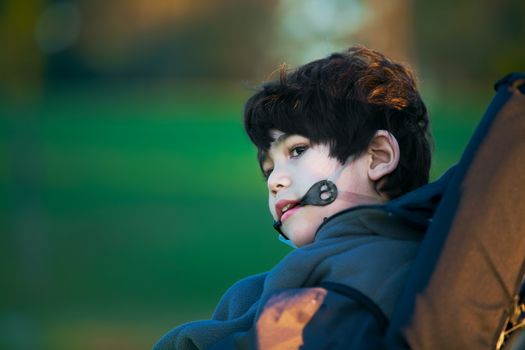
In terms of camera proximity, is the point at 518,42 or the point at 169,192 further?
the point at 518,42

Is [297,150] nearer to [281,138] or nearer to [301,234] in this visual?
[281,138]

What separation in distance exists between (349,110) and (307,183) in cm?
21

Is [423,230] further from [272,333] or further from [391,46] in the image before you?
[391,46]

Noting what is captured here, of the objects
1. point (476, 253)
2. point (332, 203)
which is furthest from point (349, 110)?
point (476, 253)

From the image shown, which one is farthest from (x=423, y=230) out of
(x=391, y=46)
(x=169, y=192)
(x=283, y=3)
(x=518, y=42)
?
(x=518, y=42)

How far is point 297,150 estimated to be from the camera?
2.29 metres

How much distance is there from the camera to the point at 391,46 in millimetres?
11695

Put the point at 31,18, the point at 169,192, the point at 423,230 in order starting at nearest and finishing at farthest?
the point at 423,230
the point at 31,18
the point at 169,192

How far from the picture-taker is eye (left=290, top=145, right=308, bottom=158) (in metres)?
2.28

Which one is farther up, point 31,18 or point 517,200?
point 31,18

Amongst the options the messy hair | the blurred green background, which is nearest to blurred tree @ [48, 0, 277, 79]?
the blurred green background

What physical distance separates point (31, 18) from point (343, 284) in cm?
1037

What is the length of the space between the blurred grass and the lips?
554 centimetres

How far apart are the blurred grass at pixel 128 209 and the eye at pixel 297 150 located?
5.58 metres
